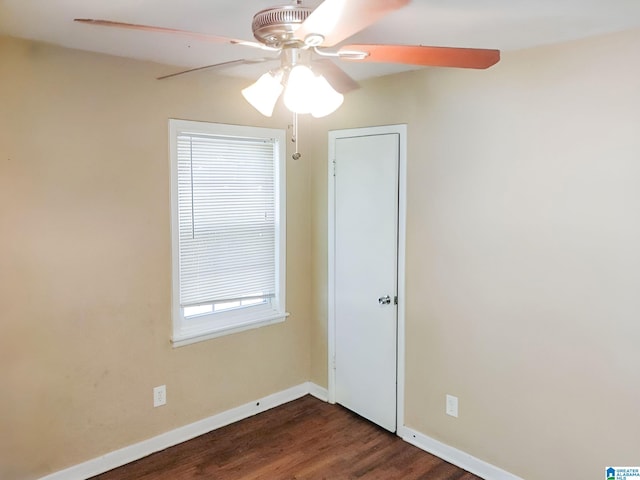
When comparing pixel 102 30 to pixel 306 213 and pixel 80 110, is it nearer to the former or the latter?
pixel 80 110

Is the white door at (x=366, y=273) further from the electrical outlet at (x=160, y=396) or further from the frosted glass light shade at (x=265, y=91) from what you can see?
the frosted glass light shade at (x=265, y=91)

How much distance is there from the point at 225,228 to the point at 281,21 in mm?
2027

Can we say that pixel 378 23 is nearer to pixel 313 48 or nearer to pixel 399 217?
pixel 313 48

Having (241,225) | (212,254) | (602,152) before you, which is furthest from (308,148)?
(602,152)

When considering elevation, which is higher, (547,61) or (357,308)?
(547,61)

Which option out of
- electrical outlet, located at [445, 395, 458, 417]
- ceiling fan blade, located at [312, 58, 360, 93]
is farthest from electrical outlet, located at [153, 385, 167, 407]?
ceiling fan blade, located at [312, 58, 360, 93]

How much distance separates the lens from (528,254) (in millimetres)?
2549

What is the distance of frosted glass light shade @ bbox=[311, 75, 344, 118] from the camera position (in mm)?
1543

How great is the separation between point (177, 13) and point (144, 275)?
63.0 inches

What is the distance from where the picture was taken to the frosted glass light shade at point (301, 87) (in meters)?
1.51

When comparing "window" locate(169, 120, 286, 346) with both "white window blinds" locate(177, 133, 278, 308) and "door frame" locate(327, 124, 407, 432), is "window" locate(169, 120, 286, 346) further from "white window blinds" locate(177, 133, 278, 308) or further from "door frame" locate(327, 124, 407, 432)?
"door frame" locate(327, 124, 407, 432)

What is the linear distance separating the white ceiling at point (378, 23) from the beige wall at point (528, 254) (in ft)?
0.89

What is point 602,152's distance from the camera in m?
2.26

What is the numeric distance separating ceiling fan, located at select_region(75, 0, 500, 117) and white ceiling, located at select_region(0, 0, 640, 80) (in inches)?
12.8
